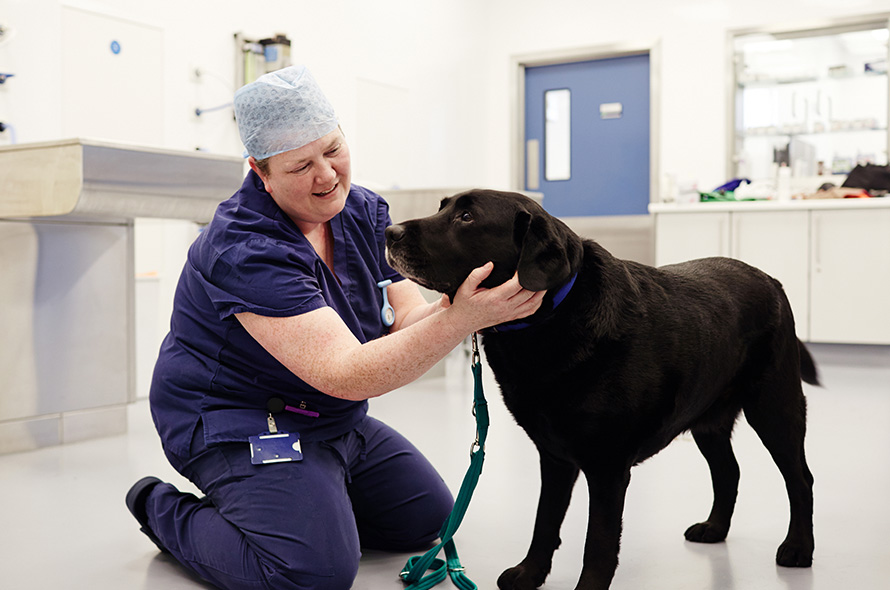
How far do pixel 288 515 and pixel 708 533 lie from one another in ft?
2.88

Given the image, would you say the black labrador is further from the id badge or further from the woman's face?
the id badge

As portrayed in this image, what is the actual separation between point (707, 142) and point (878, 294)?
196 cm

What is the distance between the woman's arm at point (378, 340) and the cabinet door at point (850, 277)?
399 cm

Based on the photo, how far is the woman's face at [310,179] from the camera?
4.75 feet

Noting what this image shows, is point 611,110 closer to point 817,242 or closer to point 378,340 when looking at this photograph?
point 817,242

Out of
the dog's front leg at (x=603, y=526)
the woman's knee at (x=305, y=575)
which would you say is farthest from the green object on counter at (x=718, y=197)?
the woman's knee at (x=305, y=575)

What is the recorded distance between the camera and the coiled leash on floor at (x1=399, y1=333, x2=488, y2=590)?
1367 millimetres

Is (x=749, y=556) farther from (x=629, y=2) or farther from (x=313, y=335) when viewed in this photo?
(x=629, y=2)

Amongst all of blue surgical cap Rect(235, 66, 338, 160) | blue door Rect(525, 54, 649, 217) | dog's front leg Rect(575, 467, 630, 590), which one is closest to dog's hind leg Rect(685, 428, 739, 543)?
dog's front leg Rect(575, 467, 630, 590)

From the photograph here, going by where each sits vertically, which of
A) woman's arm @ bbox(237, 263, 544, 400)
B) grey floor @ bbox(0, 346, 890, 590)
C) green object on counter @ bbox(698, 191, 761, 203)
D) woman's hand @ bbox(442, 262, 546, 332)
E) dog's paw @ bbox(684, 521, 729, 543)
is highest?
green object on counter @ bbox(698, 191, 761, 203)

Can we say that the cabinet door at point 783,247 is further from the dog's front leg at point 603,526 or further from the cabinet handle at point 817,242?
the dog's front leg at point 603,526

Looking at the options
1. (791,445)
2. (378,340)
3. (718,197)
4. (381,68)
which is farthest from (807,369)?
(381,68)

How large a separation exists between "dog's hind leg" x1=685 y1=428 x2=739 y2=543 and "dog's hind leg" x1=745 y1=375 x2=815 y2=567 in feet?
0.42

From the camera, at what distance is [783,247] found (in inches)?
186
